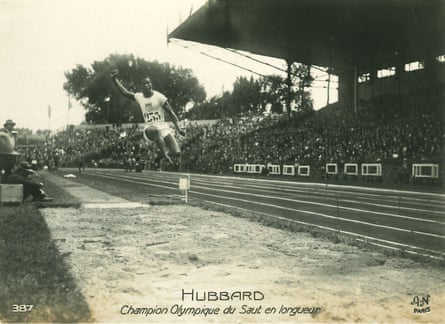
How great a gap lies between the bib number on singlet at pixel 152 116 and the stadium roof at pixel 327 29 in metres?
10.1

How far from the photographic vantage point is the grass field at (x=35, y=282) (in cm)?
452

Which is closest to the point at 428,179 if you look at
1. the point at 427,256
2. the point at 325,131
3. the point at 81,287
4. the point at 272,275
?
the point at 325,131

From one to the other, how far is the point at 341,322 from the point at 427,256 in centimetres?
349

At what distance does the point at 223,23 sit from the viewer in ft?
73.4

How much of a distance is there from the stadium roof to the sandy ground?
36.0 ft

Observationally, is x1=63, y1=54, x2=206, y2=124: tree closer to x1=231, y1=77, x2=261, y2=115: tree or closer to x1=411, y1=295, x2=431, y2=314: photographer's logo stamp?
x1=411, y1=295, x2=431, y2=314: photographer's logo stamp

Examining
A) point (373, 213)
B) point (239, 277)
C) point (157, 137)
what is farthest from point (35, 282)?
point (373, 213)

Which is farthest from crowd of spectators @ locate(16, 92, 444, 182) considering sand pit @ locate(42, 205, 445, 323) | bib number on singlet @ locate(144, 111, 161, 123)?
sand pit @ locate(42, 205, 445, 323)

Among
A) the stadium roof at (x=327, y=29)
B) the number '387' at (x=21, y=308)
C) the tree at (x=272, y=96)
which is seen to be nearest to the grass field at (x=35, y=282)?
the number '387' at (x=21, y=308)

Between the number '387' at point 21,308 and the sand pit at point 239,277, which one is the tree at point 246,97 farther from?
the number '387' at point 21,308

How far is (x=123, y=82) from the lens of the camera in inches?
343

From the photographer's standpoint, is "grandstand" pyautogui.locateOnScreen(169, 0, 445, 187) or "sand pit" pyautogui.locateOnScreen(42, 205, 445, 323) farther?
"grandstand" pyautogui.locateOnScreen(169, 0, 445, 187)

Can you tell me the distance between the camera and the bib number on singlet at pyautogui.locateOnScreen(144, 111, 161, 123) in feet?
26.5

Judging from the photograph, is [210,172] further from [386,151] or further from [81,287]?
[81,287]
